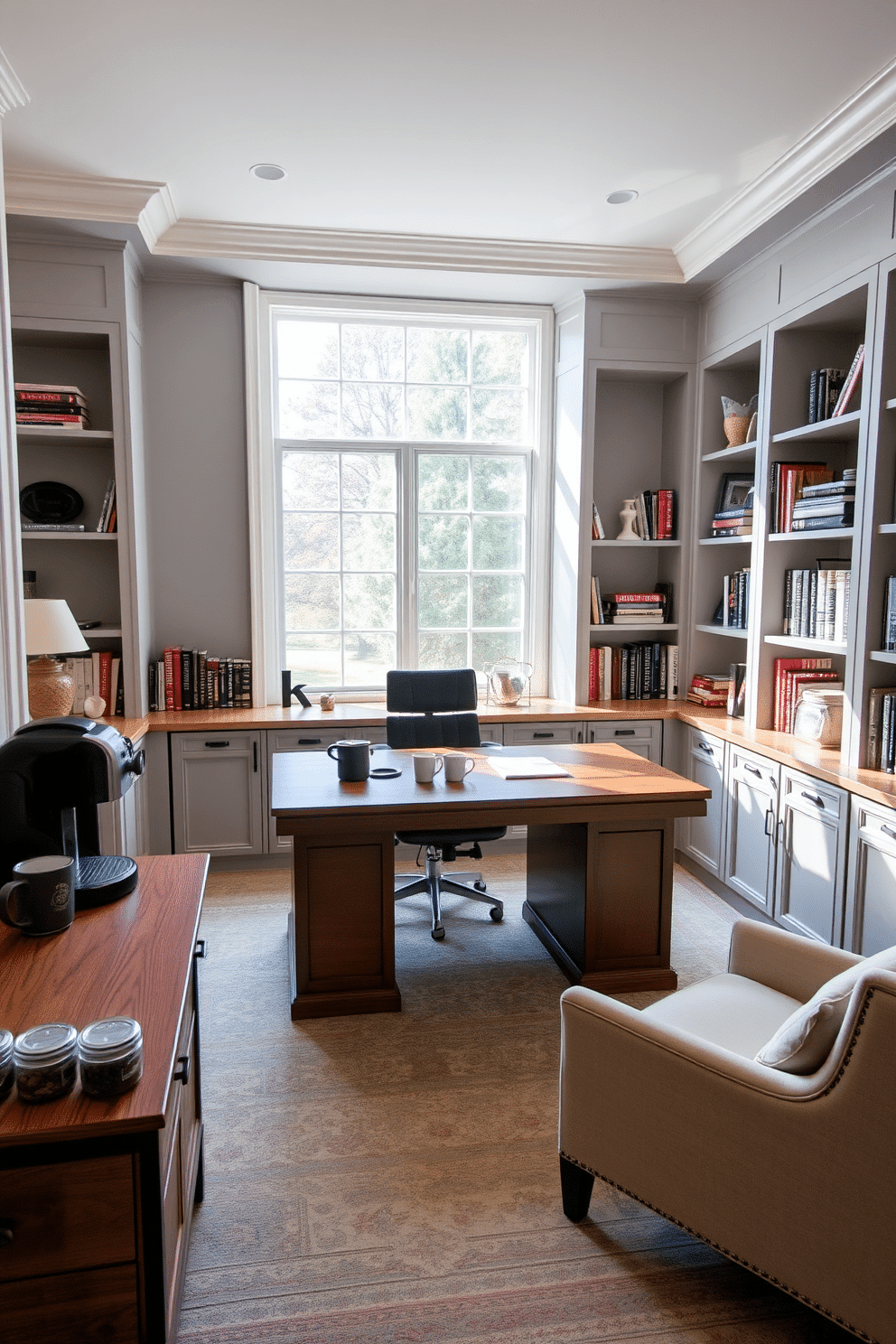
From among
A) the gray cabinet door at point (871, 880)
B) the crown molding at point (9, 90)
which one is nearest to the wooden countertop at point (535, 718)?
the gray cabinet door at point (871, 880)

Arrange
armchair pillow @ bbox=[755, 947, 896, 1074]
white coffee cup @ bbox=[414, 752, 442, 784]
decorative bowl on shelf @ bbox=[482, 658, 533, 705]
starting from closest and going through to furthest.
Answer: armchair pillow @ bbox=[755, 947, 896, 1074], white coffee cup @ bbox=[414, 752, 442, 784], decorative bowl on shelf @ bbox=[482, 658, 533, 705]

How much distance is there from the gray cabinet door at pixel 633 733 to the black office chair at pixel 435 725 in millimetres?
825

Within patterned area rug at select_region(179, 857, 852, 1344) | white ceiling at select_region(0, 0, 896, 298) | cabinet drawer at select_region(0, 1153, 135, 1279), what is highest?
white ceiling at select_region(0, 0, 896, 298)

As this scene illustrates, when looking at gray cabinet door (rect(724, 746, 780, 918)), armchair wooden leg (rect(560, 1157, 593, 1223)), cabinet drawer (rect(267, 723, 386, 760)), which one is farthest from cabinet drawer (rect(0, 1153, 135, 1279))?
cabinet drawer (rect(267, 723, 386, 760))

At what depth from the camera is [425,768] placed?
9.85ft

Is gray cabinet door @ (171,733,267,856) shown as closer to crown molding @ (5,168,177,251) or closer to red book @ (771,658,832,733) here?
crown molding @ (5,168,177,251)

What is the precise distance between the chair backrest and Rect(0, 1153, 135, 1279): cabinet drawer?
262 cm

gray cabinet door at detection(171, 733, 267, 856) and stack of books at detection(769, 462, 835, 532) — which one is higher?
stack of books at detection(769, 462, 835, 532)

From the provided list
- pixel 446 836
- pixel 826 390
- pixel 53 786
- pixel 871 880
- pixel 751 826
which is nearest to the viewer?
pixel 53 786

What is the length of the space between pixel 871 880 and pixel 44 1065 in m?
2.67

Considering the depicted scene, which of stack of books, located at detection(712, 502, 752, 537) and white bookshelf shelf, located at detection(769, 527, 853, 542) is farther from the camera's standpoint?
stack of books, located at detection(712, 502, 752, 537)

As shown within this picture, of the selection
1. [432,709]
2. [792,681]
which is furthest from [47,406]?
[792,681]

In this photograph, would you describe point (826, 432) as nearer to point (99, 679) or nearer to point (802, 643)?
point (802, 643)

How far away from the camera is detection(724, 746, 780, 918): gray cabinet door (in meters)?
3.58
